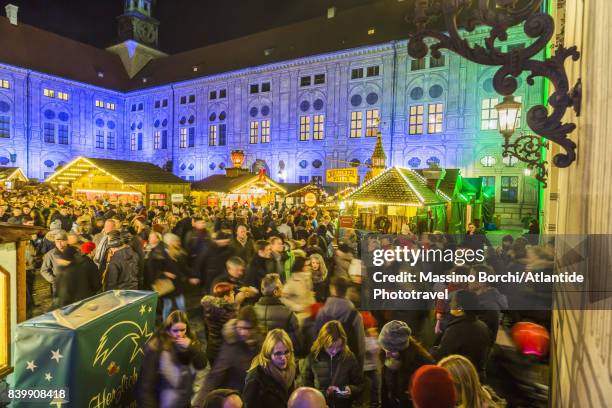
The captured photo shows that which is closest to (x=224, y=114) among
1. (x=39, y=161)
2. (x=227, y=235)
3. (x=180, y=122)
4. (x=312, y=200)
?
(x=180, y=122)

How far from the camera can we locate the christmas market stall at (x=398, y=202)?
11281 mm

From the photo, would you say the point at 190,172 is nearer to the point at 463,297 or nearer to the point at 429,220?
the point at 429,220

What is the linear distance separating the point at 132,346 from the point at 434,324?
3.24 metres

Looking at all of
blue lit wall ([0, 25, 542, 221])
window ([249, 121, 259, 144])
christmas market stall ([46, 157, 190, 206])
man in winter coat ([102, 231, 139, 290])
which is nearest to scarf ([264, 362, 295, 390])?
man in winter coat ([102, 231, 139, 290])

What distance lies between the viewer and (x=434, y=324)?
459 cm

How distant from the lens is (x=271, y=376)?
329 cm

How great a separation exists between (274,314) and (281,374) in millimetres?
791

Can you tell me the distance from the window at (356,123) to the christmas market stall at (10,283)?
1174 inches

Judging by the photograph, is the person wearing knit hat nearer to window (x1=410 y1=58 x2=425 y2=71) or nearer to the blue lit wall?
the blue lit wall

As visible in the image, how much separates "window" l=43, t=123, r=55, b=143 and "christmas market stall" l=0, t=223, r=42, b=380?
143ft

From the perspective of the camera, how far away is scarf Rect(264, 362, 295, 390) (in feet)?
10.8

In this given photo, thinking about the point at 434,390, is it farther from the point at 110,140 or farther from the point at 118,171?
the point at 110,140

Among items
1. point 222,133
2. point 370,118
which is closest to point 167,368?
point 370,118

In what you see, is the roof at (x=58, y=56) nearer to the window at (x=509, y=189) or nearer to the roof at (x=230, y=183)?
the roof at (x=230, y=183)
